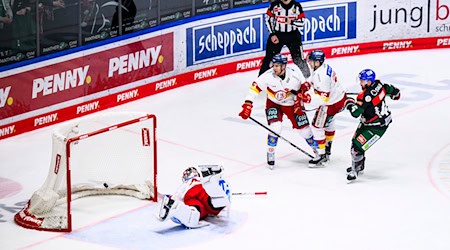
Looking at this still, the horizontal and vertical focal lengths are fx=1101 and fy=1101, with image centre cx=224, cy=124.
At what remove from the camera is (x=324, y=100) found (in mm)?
12055

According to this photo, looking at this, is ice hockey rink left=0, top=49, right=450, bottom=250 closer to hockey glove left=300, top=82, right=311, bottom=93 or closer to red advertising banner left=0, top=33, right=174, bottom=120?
red advertising banner left=0, top=33, right=174, bottom=120

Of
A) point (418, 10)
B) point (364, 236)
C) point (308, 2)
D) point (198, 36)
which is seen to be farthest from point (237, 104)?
point (364, 236)

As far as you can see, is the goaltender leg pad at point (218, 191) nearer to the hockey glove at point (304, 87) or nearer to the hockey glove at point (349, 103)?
the hockey glove at point (349, 103)

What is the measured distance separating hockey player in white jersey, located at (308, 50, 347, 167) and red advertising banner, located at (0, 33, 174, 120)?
3.44 meters

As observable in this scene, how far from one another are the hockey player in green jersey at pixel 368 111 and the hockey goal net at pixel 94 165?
214 centimetres

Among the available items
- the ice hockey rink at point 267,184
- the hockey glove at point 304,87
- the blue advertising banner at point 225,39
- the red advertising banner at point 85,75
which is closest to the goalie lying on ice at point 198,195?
the ice hockey rink at point 267,184

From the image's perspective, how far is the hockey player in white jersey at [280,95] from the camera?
467 inches

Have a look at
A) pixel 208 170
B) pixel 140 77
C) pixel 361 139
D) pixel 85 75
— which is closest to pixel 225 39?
pixel 140 77

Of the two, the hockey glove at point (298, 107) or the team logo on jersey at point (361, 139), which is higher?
the hockey glove at point (298, 107)

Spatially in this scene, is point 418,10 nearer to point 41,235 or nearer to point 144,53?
point 144,53

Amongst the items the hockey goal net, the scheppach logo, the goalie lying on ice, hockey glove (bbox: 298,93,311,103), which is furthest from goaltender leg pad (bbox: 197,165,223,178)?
the scheppach logo

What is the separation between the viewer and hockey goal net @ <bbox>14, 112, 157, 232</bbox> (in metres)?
10.3

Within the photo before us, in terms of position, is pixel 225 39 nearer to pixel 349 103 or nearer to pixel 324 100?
pixel 324 100

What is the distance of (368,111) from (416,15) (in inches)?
244
